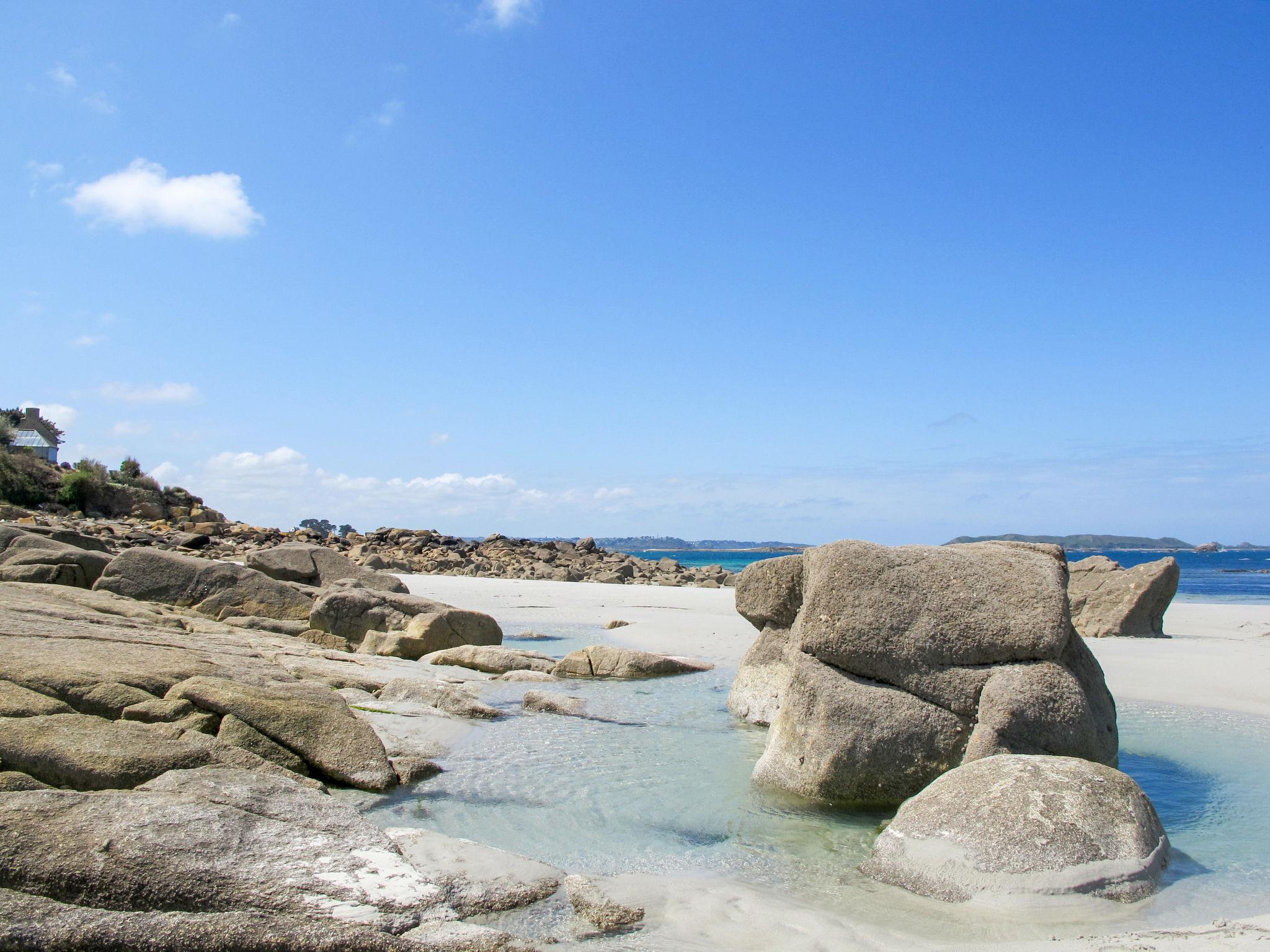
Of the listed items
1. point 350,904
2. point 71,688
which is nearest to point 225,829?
point 350,904

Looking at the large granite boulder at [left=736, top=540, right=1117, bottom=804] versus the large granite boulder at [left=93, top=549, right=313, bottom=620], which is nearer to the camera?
the large granite boulder at [left=736, top=540, right=1117, bottom=804]

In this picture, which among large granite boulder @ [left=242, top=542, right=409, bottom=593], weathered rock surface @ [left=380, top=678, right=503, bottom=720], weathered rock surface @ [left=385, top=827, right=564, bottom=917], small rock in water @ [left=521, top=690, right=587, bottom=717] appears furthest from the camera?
large granite boulder @ [left=242, top=542, right=409, bottom=593]

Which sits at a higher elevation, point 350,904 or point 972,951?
point 350,904

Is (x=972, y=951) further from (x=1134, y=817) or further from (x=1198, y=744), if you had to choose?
(x=1198, y=744)

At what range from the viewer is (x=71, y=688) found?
670 cm

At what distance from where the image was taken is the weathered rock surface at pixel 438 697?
9.84 m

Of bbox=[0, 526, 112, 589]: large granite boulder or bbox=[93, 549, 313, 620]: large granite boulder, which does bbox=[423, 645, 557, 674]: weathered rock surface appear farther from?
bbox=[0, 526, 112, 589]: large granite boulder

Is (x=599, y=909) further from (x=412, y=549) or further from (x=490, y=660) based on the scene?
(x=412, y=549)

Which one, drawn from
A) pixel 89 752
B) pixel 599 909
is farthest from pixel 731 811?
pixel 89 752

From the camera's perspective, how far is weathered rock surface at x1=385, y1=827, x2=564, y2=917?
4.50 metres

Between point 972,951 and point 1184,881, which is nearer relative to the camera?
point 972,951

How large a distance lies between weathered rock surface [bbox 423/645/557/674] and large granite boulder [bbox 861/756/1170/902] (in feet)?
28.0

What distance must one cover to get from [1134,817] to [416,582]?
27.0 meters

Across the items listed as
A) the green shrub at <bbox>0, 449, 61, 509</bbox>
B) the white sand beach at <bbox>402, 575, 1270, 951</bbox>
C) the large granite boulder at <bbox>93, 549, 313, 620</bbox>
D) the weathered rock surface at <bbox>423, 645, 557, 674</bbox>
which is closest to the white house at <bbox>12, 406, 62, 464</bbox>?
the green shrub at <bbox>0, 449, 61, 509</bbox>
